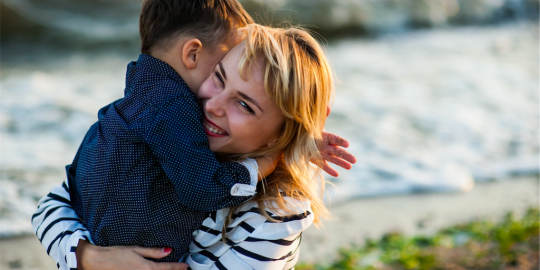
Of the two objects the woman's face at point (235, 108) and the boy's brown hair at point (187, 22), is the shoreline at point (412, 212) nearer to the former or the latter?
the woman's face at point (235, 108)

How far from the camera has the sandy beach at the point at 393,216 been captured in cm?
321

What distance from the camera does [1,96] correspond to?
5789 millimetres

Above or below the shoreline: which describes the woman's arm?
above

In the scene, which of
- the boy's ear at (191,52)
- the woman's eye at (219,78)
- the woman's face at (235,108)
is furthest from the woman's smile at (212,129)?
the boy's ear at (191,52)

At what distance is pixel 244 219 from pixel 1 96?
5190 mm

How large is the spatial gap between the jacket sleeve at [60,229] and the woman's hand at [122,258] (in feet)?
0.17

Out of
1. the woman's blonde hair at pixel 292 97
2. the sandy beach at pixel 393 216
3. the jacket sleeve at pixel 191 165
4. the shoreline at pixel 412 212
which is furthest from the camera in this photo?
the shoreline at pixel 412 212

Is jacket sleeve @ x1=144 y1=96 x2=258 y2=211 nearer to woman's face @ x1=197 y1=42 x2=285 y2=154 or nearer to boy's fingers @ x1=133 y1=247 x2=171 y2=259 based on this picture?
woman's face @ x1=197 y1=42 x2=285 y2=154

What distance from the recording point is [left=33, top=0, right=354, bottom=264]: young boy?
1707mm

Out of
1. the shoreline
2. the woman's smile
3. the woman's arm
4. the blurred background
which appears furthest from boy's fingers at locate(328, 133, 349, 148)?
the shoreline

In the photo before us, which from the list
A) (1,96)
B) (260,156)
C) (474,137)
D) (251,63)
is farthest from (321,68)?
(1,96)

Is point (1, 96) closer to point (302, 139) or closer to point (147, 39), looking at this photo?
point (147, 39)

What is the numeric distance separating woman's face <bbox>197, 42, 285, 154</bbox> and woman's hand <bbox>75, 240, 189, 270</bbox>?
1.58 ft

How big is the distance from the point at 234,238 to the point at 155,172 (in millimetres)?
402
